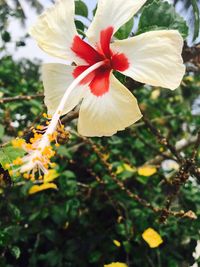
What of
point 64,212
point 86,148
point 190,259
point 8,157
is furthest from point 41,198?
point 8,157

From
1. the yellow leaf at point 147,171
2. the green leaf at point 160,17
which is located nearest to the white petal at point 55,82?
the green leaf at point 160,17

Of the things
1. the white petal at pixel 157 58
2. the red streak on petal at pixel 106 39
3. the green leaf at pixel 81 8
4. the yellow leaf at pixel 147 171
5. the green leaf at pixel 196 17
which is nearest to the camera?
the white petal at pixel 157 58

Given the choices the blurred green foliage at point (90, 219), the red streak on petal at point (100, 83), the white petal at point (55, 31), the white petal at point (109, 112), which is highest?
the white petal at point (55, 31)

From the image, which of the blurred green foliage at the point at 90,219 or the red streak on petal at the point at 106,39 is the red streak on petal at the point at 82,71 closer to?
the red streak on petal at the point at 106,39

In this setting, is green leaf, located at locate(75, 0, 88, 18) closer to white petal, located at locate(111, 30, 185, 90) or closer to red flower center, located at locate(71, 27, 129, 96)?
red flower center, located at locate(71, 27, 129, 96)

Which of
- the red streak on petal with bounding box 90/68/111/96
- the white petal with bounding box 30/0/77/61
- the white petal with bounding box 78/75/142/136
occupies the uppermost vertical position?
the white petal with bounding box 30/0/77/61

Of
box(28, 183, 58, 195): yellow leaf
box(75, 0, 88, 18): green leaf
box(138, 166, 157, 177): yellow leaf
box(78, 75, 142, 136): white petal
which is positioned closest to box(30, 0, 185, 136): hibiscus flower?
box(78, 75, 142, 136): white petal
